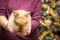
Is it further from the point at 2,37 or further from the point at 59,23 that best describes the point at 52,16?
the point at 2,37

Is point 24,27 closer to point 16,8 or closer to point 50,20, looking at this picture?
point 16,8

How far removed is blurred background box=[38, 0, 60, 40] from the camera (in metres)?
1.72

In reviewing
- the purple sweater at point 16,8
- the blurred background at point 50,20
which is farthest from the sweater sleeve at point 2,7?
the blurred background at point 50,20

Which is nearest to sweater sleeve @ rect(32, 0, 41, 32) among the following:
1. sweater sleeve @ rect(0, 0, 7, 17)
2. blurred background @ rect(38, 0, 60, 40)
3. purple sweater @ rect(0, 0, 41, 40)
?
purple sweater @ rect(0, 0, 41, 40)

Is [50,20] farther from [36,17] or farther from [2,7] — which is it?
[2,7]

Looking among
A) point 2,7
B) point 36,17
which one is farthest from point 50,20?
point 2,7

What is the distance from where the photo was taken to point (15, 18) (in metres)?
1.04

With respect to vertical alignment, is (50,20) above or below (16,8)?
below

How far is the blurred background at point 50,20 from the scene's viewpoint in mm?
1724

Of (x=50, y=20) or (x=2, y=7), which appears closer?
(x=2, y=7)

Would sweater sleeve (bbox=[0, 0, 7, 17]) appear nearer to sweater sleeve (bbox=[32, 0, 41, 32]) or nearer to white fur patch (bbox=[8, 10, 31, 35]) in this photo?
white fur patch (bbox=[8, 10, 31, 35])

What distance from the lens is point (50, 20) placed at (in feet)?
5.75

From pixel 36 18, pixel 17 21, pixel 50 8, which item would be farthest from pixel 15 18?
pixel 50 8

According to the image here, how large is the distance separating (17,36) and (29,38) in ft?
0.28
